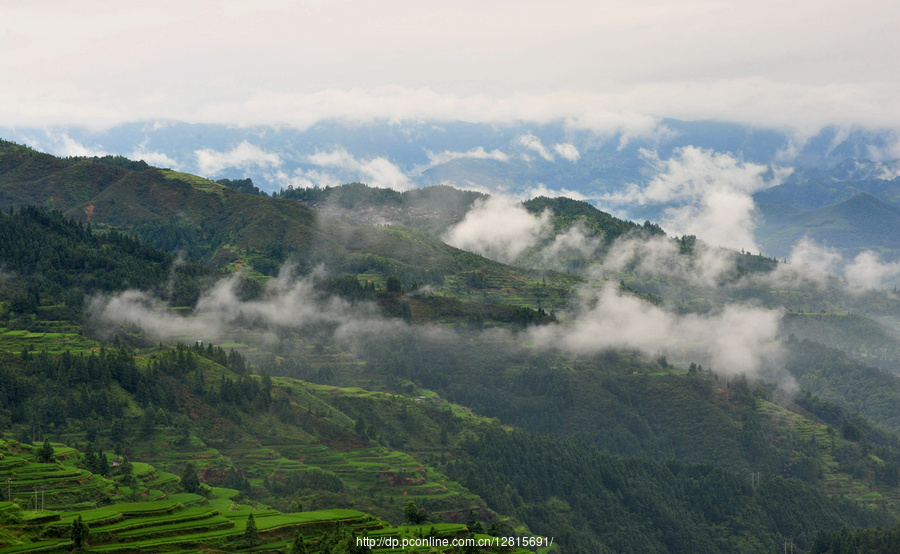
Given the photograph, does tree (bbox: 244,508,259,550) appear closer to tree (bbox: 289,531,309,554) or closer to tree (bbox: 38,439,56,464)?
tree (bbox: 289,531,309,554)

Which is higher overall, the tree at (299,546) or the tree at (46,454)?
the tree at (46,454)

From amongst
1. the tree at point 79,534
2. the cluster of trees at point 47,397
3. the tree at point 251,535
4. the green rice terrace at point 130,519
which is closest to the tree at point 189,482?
the green rice terrace at point 130,519

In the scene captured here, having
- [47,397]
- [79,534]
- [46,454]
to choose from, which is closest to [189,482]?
[46,454]

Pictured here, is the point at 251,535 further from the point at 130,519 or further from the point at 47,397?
the point at 47,397

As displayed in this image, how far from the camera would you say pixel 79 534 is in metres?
109

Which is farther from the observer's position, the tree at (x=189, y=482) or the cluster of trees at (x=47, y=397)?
the cluster of trees at (x=47, y=397)

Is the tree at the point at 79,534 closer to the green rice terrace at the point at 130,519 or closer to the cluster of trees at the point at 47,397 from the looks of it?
the green rice terrace at the point at 130,519

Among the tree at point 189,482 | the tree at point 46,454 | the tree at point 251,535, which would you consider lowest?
the tree at point 189,482

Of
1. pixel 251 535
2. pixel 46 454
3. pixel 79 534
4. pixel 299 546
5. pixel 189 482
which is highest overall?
pixel 79 534

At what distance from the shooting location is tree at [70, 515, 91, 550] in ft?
358

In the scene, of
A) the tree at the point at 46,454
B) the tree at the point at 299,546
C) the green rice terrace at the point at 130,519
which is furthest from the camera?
the tree at the point at 46,454

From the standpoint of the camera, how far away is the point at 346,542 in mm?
121125

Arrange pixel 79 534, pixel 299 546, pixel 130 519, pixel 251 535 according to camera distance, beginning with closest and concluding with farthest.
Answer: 1. pixel 79 534
2. pixel 299 546
3. pixel 130 519
4. pixel 251 535

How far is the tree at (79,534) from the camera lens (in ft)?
358
